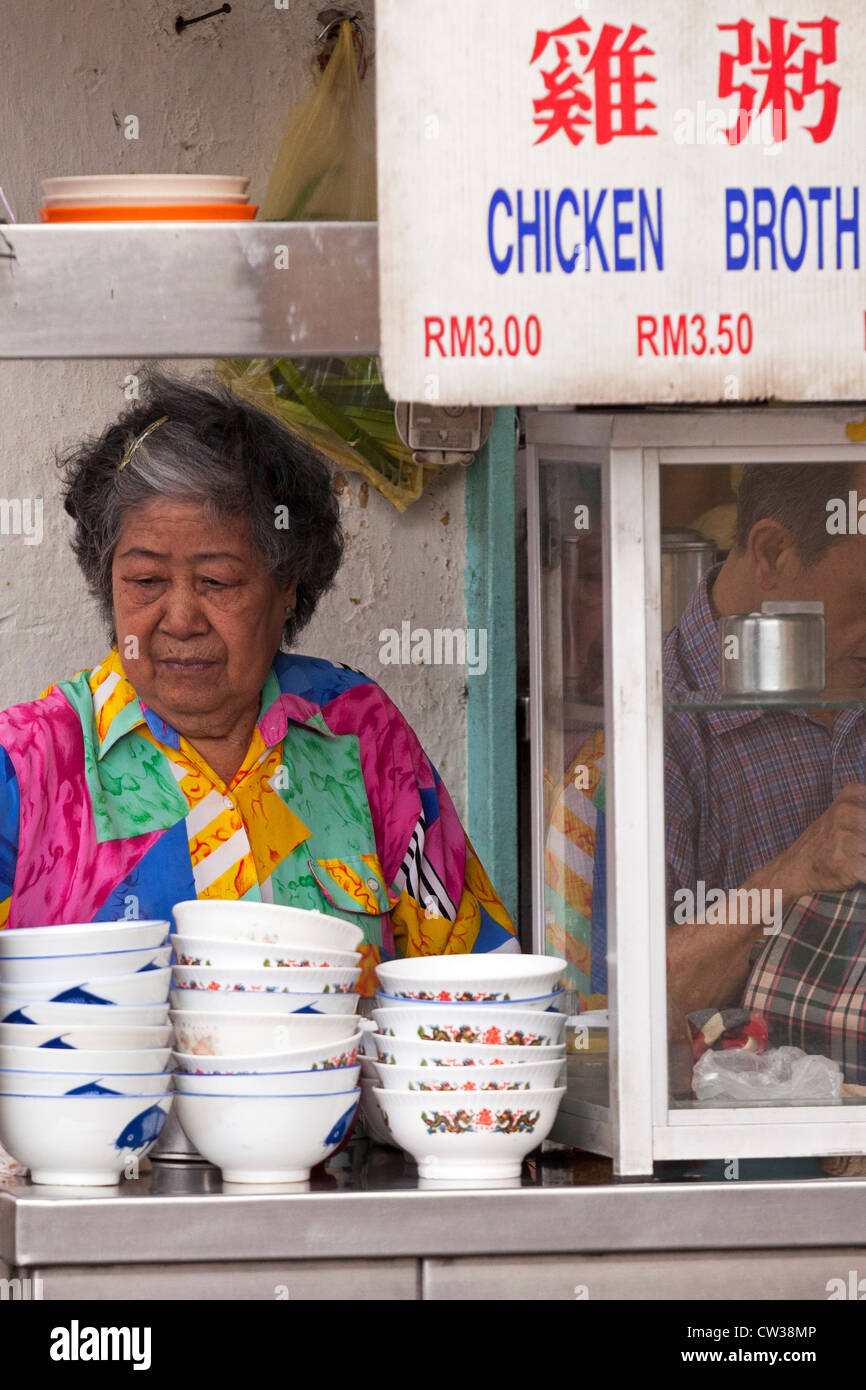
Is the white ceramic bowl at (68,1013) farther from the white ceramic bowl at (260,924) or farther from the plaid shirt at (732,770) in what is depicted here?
the plaid shirt at (732,770)

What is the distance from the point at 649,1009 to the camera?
5.47ft

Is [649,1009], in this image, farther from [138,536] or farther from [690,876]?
[138,536]

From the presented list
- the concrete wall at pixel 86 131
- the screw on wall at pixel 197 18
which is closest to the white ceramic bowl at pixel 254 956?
the concrete wall at pixel 86 131

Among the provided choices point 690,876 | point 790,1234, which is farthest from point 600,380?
point 790,1234

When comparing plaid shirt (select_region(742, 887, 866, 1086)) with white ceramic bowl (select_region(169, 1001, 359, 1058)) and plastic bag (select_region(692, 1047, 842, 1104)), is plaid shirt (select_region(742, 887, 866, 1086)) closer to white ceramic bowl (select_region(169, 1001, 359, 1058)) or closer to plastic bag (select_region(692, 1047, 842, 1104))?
plastic bag (select_region(692, 1047, 842, 1104))

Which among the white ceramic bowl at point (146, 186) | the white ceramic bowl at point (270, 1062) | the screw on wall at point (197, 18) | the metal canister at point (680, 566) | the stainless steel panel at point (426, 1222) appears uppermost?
the screw on wall at point (197, 18)

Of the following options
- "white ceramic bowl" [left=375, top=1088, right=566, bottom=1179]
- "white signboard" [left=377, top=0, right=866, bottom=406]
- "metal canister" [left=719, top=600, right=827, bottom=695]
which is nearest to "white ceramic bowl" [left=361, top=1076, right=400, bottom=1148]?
"white ceramic bowl" [left=375, top=1088, right=566, bottom=1179]

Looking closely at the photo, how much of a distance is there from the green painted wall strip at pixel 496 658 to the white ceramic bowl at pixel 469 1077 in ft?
5.58

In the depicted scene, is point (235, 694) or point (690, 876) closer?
point (690, 876)

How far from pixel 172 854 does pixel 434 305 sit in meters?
0.84

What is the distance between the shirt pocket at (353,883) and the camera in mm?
2207
